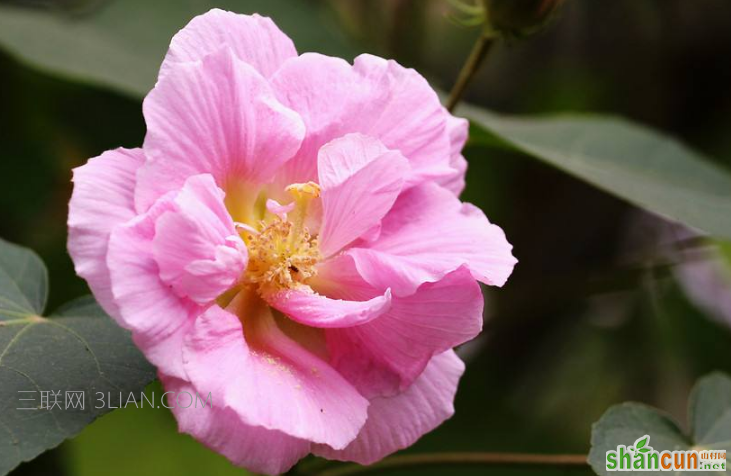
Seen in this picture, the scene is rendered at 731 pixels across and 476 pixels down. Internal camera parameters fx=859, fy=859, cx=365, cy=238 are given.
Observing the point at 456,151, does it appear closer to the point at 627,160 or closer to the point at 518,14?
the point at 518,14

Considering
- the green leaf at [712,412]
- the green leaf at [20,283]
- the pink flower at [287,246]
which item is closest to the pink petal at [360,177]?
the pink flower at [287,246]

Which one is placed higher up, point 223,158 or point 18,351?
point 223,158

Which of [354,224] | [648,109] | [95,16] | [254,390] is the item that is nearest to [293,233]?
[354,224]

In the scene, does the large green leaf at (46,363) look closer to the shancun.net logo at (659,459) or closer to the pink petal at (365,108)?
the pink petal at (365,108)

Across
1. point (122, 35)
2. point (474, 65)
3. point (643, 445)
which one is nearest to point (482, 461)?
point (643, 445)

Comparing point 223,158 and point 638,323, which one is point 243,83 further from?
point 638,323

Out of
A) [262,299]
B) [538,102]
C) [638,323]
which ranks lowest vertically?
[638,323]
